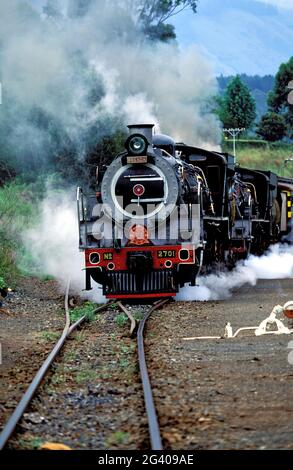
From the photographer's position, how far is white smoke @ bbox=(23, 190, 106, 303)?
65.7ft

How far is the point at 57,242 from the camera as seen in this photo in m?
21.9

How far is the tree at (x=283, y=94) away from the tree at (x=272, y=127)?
100cm

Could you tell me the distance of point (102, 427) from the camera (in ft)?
17.6

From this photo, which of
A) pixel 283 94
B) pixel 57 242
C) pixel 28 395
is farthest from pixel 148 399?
pixel 283 94

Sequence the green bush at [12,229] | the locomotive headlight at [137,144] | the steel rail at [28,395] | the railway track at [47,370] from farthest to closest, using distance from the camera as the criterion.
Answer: the green bush at [12,229], the locomotive headlight at [137,144], the steel rail at [28,395], the railway track at [47,370]

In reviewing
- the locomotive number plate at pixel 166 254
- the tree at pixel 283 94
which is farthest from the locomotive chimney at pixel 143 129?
the tree at pixel 283 94

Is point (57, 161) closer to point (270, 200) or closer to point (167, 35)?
point (167, 35)

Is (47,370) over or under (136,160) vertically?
under

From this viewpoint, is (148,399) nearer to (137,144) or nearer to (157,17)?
(137,144)

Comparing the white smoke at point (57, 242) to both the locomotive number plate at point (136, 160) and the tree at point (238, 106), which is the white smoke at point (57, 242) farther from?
the tree at point (238, 106)

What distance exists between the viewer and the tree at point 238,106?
243 feet

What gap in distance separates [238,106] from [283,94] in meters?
7.36

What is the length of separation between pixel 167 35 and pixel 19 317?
1605 centimetres
